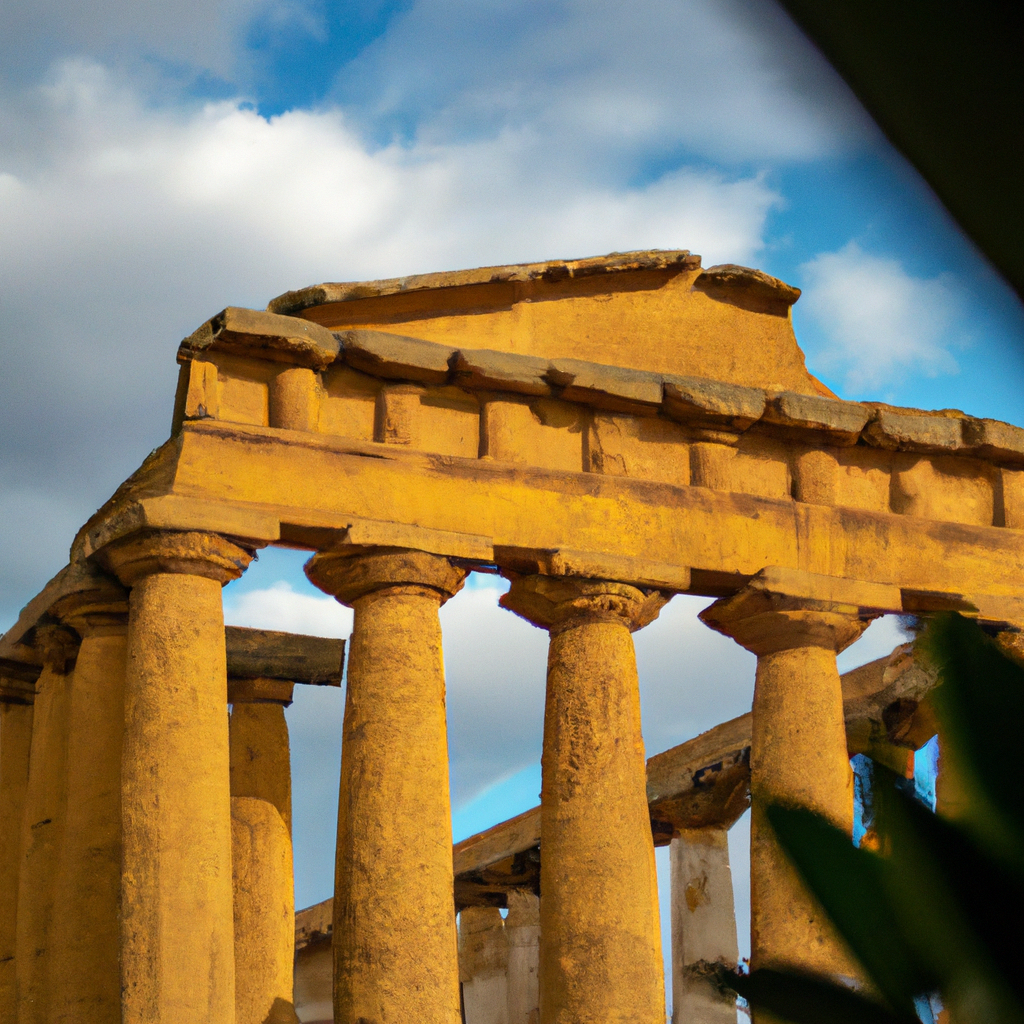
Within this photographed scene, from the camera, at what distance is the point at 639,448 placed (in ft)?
47.4

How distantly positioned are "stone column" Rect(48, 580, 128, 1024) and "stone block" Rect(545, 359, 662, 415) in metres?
4.63

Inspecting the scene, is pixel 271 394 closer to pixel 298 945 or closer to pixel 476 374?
pixel 476 374

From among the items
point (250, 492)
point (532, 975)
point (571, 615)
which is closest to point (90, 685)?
point (250, 492)

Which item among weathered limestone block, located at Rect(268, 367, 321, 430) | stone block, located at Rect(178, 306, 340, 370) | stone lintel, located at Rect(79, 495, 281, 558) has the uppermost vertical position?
stone block, located at Rect(178, 306, 340, 370)

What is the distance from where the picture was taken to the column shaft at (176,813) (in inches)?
445

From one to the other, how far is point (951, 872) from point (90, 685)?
1275 cm

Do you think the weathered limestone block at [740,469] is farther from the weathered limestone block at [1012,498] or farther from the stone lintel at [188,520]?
the stone lintel at [188,520]

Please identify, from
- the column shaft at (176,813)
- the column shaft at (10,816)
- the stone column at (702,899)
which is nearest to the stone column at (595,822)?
the column shaft at (176,813)

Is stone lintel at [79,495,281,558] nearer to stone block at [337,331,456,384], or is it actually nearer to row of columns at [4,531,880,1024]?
row of columns at [4,531,880,1024]

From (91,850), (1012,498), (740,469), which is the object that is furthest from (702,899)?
(91,850)

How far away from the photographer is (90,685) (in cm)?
1342

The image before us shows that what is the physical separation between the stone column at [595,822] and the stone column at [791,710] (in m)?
1.13

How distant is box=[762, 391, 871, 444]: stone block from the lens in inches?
584

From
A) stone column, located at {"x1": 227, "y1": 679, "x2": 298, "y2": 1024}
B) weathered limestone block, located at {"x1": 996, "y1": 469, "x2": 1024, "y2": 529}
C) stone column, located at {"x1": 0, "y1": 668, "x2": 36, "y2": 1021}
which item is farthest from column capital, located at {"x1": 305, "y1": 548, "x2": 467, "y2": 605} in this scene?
weathered limestone block, located at {"x1": 996, "y1": 469, "x2": 1024, "y2": 529}
